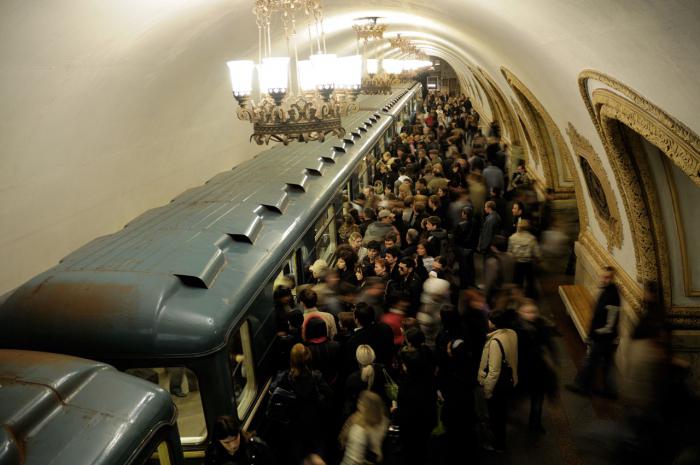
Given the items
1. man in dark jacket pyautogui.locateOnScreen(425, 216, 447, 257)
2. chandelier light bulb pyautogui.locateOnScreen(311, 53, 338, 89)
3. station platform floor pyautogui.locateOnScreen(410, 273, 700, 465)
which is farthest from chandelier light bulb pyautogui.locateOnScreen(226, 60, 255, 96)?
station platform floor pyautogui.locateOnScreen(410, 273, 700, 465)

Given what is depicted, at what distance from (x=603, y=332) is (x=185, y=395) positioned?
12.7ft

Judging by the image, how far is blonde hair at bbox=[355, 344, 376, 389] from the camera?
416 cm

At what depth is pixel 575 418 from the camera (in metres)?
5.36

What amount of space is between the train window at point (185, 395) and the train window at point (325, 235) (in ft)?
10.2

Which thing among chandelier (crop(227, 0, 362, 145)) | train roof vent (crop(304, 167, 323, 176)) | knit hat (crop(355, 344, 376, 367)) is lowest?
knit hat (crop(355, 344, 376, 367))

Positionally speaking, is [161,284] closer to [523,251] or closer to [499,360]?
[499,360]

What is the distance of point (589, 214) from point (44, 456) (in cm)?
733

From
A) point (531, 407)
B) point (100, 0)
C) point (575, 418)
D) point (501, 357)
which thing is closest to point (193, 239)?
point (100, 0)

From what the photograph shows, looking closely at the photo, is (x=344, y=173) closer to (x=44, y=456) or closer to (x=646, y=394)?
(x=646, y=394)

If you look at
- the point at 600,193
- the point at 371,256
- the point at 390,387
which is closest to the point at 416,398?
the point at 390,387

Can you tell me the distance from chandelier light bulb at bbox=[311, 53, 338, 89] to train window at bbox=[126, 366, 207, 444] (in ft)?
10.3

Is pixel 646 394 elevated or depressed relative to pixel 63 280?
depressed

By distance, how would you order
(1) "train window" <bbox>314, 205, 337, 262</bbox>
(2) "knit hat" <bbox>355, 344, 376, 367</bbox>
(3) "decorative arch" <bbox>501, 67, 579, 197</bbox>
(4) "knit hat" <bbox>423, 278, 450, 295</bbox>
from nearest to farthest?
(2) "knit hat" <bbox>355, 344, 376, 367</bbox> → (4) "knit hat" <bbox>423, 278, 450, 295</bbox> → (1) "train window" <bbox>314, 205, 337, 262</bbox> → (3) "decorative arch" <bbox>501, 67, 579, 197</bbox>

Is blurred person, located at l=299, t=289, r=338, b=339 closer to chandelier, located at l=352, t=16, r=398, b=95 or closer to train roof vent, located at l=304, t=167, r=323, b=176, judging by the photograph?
train roof vent, located at l=304, t=167, r=323, b=176
